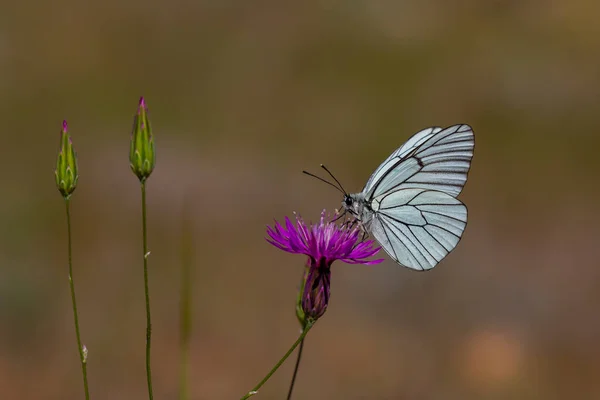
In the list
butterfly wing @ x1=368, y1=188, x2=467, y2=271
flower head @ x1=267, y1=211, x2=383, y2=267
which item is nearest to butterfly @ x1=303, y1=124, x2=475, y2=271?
butterfly wing @ x1=368, y1=188, x2=467, y2=271

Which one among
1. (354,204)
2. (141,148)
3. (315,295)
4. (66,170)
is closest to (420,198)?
(354,204)

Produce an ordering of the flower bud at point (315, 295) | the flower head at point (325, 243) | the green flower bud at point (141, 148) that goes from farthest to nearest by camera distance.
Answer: the flower head at point (325, 243), the flower bud at point (315, 295), the green flower bud at point (141, 148)

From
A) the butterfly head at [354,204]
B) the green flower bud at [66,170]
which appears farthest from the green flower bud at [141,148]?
the butterfly head at [354,204]

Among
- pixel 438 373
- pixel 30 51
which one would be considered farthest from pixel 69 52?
pixel 438 373

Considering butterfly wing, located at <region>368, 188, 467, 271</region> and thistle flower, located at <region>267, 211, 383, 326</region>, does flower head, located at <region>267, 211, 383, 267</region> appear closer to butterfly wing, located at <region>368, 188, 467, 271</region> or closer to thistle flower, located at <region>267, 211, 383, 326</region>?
thistle flower, located at <region>267, 211, 383, 326</region>

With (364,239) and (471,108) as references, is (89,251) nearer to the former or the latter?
(364,239)

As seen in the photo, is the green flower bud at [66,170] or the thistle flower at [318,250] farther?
the thistle flower at [318,250]

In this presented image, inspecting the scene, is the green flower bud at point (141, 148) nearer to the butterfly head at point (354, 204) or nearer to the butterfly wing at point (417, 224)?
the butterfly head at point (354, 204)

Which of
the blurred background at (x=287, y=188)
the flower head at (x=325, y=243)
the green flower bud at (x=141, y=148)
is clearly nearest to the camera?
the green flower bud at (x=141, y=148)
